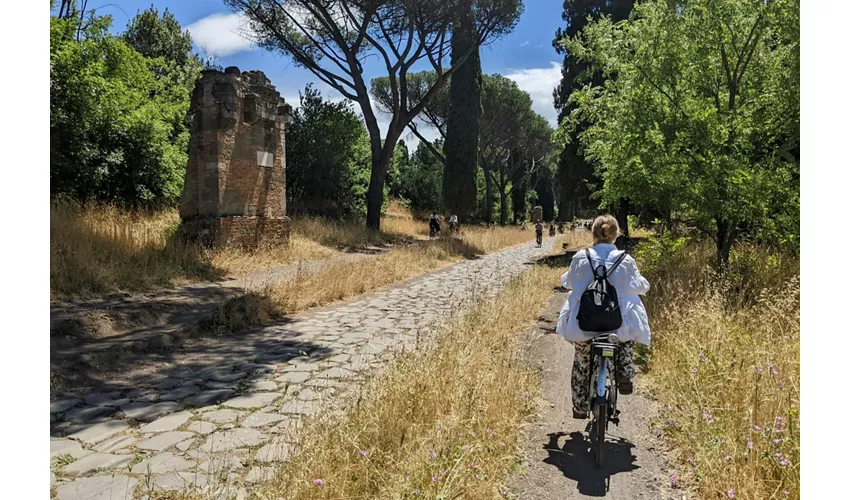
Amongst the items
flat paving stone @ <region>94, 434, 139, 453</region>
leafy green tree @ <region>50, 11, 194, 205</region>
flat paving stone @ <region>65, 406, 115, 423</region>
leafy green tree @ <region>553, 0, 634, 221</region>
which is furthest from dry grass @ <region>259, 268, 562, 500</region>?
leafy green tree @ <region>553, 0, 634, 221</region>

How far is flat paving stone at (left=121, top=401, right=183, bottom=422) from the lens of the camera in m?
4.02

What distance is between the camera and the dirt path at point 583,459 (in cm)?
321

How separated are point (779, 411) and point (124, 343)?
6.12 m

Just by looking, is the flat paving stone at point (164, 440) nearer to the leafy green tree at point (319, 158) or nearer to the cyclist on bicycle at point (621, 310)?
the cyclist on bicycle at point (621, 310)

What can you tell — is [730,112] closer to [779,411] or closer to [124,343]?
[779,411]

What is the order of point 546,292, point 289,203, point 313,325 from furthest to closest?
point 289,203 → point 546,292 → point 313,325

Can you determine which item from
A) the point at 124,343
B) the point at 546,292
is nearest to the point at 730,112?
the point at 546,292

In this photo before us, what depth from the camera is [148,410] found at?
4.15m

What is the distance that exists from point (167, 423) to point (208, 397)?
1.92 feet

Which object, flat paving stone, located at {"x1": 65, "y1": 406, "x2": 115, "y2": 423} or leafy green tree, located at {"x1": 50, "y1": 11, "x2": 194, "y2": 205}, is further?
leafy green tree, located at {"x1": 50, "y1": 11, "x2": 194, "y2": 205}

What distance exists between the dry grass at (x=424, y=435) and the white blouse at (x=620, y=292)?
837mm

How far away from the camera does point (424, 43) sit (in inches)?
732

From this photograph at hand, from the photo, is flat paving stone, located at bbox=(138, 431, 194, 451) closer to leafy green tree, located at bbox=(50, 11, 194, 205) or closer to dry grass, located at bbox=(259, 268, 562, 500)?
dry grass, located at bbox=(259, 268, 562, 500)

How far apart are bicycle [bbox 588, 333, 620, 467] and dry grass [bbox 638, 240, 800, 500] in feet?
1.61
